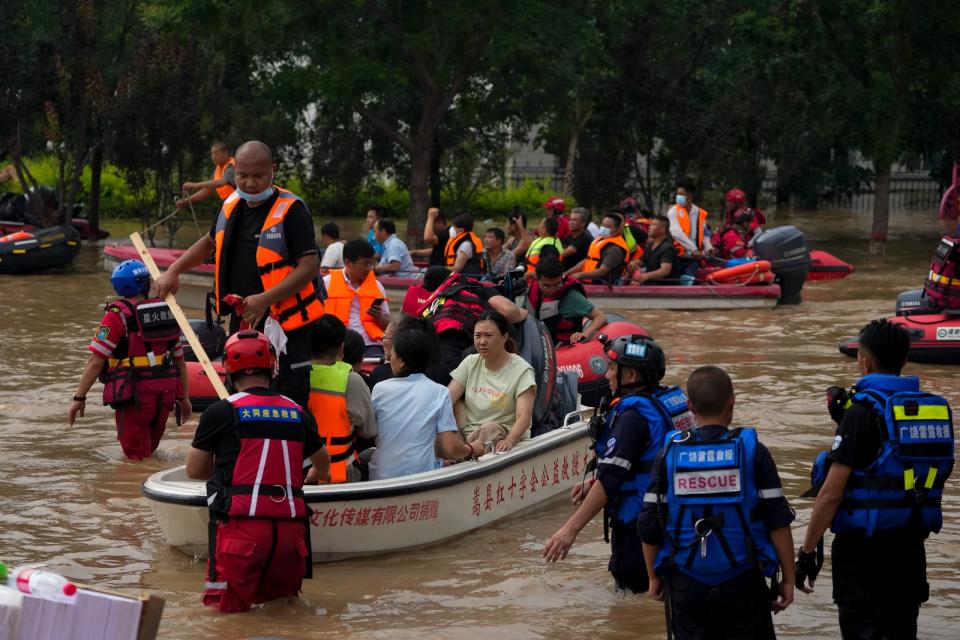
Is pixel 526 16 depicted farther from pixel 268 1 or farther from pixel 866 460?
pixel 866 460

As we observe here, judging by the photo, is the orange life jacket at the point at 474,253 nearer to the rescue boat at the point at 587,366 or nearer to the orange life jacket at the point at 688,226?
the orange life jacket at the point at 688,226

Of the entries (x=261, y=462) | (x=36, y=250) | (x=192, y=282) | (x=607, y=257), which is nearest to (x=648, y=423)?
(x=261, y=462)

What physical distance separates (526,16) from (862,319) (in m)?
8.47

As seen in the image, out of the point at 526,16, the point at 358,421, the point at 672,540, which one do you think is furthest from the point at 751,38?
the point at 672,540

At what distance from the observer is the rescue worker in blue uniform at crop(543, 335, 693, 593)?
19.2 ft

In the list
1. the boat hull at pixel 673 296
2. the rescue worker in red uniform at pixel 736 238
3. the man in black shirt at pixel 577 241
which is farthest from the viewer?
the rescue worker in red uniform at pixel 736 238

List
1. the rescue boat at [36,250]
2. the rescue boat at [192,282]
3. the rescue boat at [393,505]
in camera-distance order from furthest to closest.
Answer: the rescue boat at [36,250], the rescue boat at [192,282], the rescue boat at [393,505]

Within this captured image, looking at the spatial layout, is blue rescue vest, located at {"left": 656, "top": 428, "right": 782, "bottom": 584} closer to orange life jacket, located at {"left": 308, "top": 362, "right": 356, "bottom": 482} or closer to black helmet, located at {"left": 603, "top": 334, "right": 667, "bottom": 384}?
black helmet, located at {"left": 603, "top": 334, "right": 667, "bottom": 384}

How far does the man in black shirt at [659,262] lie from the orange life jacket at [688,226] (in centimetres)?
29

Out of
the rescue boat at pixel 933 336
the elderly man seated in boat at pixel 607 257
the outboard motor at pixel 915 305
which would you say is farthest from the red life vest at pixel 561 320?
the elderly man seated in boat at pixel 607 257

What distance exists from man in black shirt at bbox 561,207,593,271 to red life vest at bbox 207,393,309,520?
526 inches

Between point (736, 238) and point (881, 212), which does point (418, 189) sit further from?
point (881, 212)

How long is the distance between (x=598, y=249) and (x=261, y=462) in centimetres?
1331

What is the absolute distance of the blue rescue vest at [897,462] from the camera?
18.0 feet
